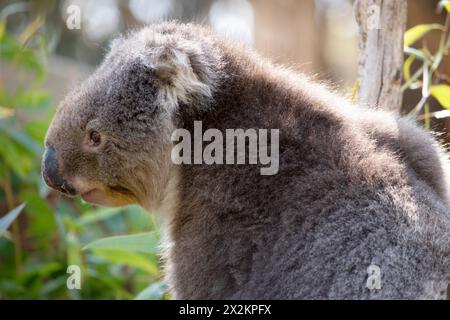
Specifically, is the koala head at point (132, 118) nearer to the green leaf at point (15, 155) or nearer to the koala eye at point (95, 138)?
the koala eye at point (95, 138)

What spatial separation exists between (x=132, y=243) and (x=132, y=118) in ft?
2.75

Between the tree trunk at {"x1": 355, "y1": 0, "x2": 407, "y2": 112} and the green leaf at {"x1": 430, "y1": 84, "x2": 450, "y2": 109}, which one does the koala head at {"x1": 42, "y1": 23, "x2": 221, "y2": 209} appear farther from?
the green leaf at {"x1": 430, "y1": 84, "x2": 450, "y2": 109}

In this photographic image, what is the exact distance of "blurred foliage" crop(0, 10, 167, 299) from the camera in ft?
14.6

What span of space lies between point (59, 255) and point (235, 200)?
3.15 m

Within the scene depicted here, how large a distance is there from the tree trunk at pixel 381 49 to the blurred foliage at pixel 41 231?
5.33 feet

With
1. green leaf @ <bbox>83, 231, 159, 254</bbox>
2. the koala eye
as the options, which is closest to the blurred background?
green leaf @ <bbox>83, 231, 159, 254</bbox>

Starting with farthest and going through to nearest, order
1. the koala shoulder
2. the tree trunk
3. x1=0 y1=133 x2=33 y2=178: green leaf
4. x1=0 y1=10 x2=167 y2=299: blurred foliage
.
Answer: x1=0 y1=133 x2=33 y2=178: green leaf → x1=0 y1=10 x2=167 y2=299: blurred foliage → the tree trunk → the koala shoulder

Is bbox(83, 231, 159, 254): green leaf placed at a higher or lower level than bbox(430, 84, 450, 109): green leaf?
lower

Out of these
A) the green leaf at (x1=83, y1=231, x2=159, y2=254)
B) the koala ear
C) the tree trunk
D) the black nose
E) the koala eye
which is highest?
the tree trunk

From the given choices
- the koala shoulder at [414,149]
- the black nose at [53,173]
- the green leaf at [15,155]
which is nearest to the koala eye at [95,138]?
the black nose at [53,173]

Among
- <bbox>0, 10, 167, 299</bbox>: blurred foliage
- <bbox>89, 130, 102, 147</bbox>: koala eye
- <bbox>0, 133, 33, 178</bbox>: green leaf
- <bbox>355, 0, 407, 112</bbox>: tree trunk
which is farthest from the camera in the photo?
<bbox>0, 133, 33, 178</bbox>: green leaf

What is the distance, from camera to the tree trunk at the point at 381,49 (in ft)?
10.6

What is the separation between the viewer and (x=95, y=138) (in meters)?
2.81

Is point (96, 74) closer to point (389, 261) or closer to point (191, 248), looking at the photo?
point (191, 248)
